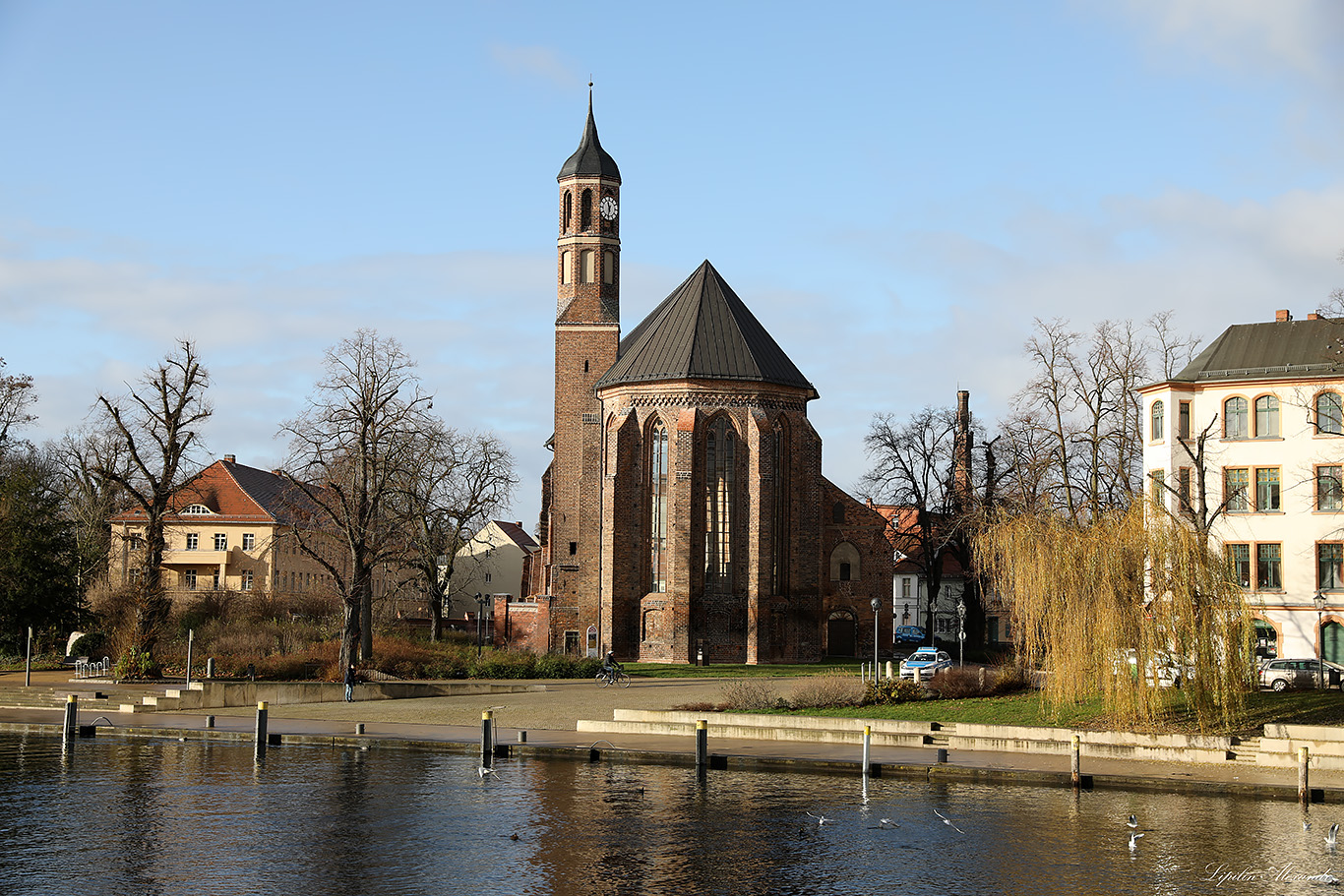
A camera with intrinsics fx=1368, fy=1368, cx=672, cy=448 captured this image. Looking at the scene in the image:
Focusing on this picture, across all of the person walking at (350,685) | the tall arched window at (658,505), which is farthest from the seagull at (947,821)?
the tall arched window at (658,505)

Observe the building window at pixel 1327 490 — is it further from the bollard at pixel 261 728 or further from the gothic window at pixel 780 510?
the bollard at pixel 261 728

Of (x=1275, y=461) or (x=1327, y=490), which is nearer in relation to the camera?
(x=1327, y=490)

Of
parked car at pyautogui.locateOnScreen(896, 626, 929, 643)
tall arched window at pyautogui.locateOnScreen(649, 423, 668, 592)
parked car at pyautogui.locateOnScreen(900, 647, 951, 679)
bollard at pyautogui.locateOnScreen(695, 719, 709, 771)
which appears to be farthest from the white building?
parked car at pyautogui.locateOnScreen(896, 626, 929, 643)

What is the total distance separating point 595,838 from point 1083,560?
559 inches

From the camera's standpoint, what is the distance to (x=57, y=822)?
19359mm

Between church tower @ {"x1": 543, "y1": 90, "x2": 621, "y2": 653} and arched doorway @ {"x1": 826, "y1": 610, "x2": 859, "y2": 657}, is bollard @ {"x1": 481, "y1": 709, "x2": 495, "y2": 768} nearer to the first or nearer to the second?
church tower @ {"x1": 543, "y1": 90, "x2": 621, "y2": 653}

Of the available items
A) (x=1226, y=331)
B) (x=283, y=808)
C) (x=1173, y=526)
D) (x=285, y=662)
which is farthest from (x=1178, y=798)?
(x=1226, y=331)

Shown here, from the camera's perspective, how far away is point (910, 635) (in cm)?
8306

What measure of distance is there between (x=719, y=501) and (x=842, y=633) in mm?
10589

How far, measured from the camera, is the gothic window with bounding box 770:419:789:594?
62938 millimetres

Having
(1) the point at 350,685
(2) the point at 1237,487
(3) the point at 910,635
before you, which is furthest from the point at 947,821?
(3) the point at 910,635

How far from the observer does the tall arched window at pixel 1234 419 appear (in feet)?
168

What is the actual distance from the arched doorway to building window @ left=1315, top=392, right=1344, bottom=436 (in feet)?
81.6

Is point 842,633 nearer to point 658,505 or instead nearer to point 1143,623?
point 658,505
